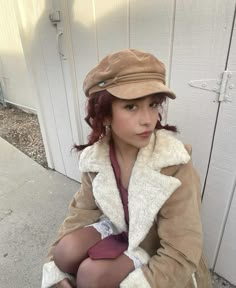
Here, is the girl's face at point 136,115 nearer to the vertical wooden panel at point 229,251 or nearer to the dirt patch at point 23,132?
the vertical wooden panel at point 229,251

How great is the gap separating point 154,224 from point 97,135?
386 mm

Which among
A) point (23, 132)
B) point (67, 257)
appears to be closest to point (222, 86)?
point (67, 257)

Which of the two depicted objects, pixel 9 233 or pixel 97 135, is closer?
pixel 97 135

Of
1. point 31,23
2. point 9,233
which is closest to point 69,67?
point 31,23

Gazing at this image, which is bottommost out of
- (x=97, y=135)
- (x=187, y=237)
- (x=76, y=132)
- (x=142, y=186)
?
(x=76, y=132)

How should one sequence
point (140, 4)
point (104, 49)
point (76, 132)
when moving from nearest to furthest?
point (140, 4)
point (104, 49)
point (76, 132)

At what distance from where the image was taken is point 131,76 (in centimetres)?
66

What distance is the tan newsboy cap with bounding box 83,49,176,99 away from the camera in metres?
0.66

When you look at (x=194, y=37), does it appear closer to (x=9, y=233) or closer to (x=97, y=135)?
(x=97, y=135)

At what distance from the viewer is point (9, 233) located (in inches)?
60.8

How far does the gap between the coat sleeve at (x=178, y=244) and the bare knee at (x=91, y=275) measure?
8 cm

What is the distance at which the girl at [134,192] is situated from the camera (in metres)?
0.69

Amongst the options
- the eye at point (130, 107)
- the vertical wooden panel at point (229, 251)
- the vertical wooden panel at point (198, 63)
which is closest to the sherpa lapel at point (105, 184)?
the eye at point (130, 107)

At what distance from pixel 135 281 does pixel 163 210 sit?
0.75ft
